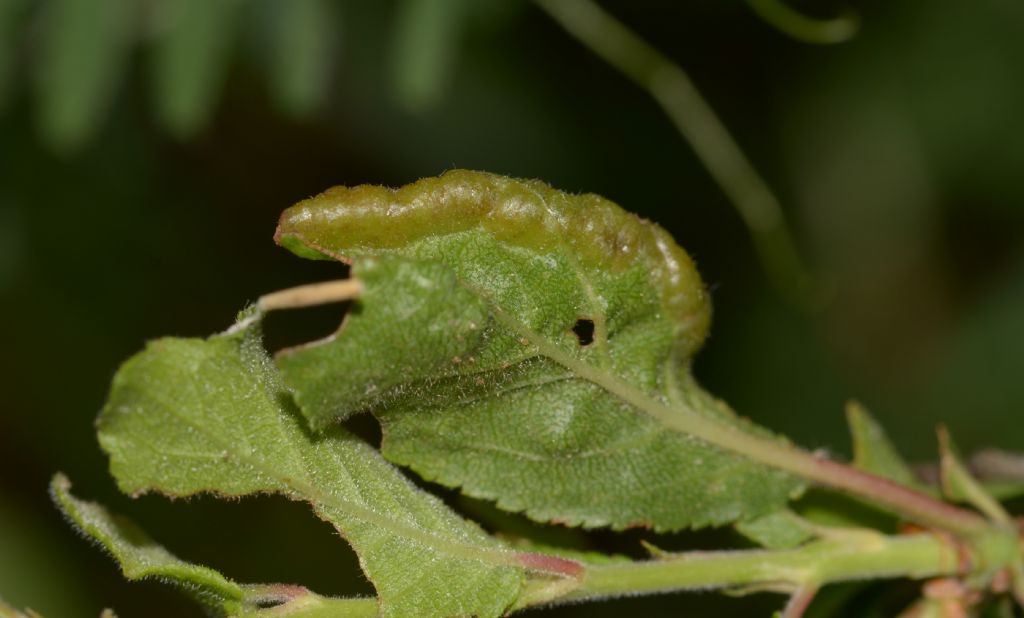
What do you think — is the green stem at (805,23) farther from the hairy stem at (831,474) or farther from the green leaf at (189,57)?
the hairy stem at (831,474)

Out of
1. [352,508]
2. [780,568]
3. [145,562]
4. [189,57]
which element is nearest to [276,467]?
Answer: [352,508]

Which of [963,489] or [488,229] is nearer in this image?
[488,229]

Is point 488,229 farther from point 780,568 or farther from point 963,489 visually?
point 963,489

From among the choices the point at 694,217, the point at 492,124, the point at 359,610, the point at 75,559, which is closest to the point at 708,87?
the point at 694,217

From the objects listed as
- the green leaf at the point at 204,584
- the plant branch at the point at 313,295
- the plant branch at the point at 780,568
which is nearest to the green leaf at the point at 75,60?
the green leaf at the point at 204,584

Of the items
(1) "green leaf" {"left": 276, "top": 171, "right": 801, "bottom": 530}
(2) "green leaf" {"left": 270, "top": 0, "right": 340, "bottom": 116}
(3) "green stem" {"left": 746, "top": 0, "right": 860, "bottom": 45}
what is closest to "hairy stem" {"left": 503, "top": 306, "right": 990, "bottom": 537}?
(1) "green leaf" {"left": 276, "top": 171, "right": 801, "bottom": 530}

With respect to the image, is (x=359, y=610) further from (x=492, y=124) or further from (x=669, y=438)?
(x=492, y=124)

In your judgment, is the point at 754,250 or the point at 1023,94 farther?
the point at 754,250
